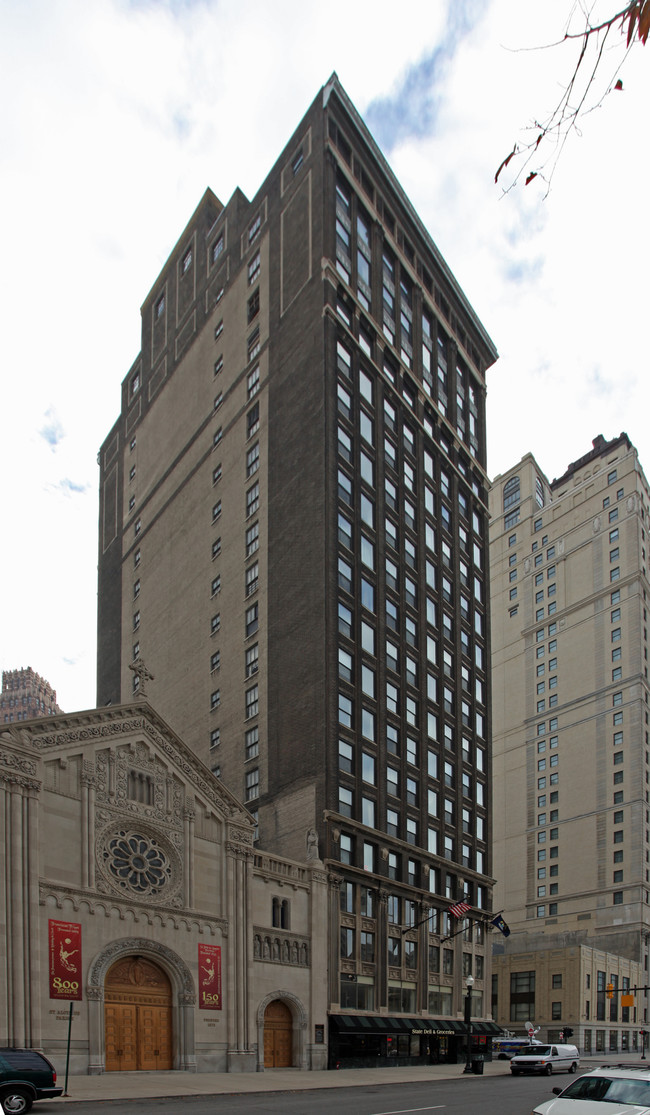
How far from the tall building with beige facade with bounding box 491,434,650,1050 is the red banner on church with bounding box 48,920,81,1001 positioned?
7032cm

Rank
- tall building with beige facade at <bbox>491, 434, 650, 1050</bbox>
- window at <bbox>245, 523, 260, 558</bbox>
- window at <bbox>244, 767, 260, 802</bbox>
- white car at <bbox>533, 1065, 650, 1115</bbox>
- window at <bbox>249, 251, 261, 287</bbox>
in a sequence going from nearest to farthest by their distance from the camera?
1. white car at <bbox>533, 1065, 650, 1115</bbox>
2. window at <bbox>244, 767, 260, 802</bbox>
3. window at <bbox>245, 523, 260, 558</bbox>
4. window at <bbox>249, 251, 261, 287</bbox>
5. tall building with beige facade at <bbox>491, 434, 650, 1050</bbox>

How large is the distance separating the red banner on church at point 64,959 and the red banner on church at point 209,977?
22.2 feet

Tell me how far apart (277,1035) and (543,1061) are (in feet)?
47.4

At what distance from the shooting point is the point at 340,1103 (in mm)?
27234

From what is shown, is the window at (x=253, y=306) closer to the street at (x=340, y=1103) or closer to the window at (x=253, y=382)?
the window at (x=253, y=382)

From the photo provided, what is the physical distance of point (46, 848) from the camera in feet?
119

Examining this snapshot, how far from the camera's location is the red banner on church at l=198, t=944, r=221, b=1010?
41156 millimetres

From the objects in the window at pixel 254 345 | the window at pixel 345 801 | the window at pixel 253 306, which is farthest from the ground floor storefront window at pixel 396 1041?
the window at pixel 253 306

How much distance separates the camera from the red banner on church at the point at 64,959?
35.1m

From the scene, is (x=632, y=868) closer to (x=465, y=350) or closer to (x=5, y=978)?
(x=465, y=350)

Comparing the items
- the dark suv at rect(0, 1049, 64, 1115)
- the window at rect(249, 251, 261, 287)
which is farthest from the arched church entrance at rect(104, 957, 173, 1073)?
the window at rect(249, 251, 261, 287)

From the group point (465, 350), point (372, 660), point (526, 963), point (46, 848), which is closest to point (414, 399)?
point (465, 350)

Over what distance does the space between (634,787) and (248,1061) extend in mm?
81037

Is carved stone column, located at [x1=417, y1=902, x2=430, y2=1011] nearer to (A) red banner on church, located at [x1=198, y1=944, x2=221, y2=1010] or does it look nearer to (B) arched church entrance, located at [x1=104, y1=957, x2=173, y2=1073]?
(A) red banner on church, located at [x1=198, y1=944, x2=221, y2=1010]
